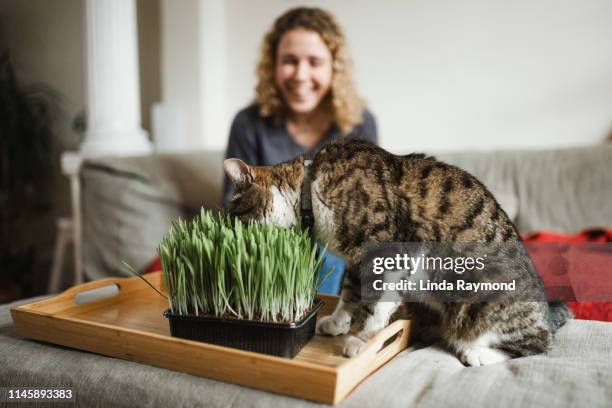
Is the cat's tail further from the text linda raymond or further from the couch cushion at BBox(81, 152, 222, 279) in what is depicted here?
the couch cushion at BBox(81, 152, 222, 279)

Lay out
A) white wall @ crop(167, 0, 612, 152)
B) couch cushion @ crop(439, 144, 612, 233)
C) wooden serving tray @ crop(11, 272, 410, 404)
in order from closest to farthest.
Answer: wooden serving tray @ crop(11, 272, 410, 404)
couch cushion @ crop(439, 144, 612, 233)
white wall @ crop(167, 0, 612, 152)

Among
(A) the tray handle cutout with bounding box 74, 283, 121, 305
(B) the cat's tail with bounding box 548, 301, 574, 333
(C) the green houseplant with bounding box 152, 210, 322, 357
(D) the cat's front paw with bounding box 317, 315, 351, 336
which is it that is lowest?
(B) the cat's tail with bounding box 548, 301, 574, 333

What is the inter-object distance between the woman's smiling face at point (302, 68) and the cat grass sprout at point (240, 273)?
3.62 feet

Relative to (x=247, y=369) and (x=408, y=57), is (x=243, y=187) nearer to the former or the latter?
(x=247, y=369)

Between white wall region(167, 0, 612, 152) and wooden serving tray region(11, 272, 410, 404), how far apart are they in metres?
1.93

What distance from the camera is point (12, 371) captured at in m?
0.79

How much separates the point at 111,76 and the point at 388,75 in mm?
1573

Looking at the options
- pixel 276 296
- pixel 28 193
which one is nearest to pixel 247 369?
pixel 276 296

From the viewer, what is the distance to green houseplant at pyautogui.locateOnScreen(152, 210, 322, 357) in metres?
0.71

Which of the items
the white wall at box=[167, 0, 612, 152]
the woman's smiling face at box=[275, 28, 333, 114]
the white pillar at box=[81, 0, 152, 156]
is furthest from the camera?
the white pillar at box=[81, 0, 152, 156]

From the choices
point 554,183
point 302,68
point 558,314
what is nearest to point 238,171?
point 558,314

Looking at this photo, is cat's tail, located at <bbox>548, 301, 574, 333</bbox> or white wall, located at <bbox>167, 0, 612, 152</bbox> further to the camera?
white wall, located at <bbox>167, 0, 612, 152</bbox>

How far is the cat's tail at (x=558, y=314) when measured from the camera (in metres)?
0.92

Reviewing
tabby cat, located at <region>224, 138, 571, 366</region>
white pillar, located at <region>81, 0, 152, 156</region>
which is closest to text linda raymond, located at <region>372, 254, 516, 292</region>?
tabby cat, located at <region>224, 138, 571, 366</region>
